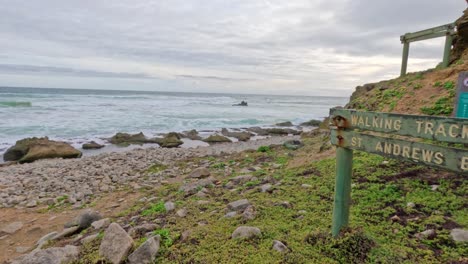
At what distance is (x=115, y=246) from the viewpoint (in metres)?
2.88

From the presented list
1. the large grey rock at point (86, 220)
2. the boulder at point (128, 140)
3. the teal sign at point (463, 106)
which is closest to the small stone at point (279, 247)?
the teal sign at point (463, 106)

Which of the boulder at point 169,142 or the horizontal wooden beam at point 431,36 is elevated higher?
the horizontal wooden beam at point 431,36

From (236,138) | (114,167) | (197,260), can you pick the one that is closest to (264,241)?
(197,260)

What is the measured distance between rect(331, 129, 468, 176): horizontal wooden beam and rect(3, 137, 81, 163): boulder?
1289cm

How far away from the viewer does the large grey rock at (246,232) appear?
3082 millimetres

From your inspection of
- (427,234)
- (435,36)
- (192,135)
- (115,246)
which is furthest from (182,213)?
(192,135)

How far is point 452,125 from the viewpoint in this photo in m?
1.90

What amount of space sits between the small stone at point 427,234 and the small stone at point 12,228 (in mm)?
6165

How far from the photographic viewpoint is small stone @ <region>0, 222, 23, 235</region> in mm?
5037

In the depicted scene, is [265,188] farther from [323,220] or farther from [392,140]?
[392,140]

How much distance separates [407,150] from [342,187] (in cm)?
76

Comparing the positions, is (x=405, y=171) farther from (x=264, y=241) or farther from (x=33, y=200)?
(x=33, y=200)

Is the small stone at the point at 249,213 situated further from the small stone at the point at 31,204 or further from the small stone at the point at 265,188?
the small stone at the point at 31,204

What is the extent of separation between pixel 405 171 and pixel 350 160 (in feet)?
7.73
